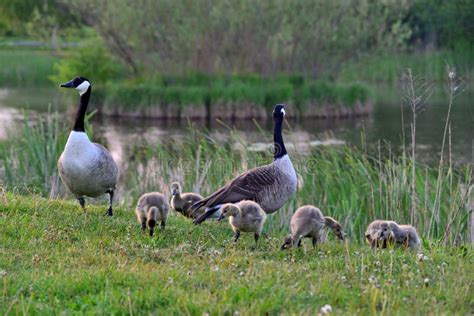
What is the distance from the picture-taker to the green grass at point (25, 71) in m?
47.5

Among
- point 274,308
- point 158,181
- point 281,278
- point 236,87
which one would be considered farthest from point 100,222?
point 236,87

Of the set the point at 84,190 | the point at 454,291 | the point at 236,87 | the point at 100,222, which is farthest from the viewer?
the point at 236,87

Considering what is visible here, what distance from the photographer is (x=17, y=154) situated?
15.1 metres

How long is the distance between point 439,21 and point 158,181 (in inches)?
1452

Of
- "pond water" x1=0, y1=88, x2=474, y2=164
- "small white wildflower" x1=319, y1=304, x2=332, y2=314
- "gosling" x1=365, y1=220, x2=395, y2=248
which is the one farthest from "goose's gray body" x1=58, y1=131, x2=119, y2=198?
"pond water" x1=0, y1=88, x2=474, y2=164

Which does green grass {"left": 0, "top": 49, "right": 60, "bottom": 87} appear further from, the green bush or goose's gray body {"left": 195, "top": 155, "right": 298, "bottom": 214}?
goose's gray body {"left": 195, "top": 155, "right": 298, "bottom": 214}

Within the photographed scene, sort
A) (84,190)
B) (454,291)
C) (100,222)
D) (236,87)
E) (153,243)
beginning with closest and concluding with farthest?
1. (454,291)
2. (153,243)
3. (100,222)
4. (84,190)
5. (236,87)

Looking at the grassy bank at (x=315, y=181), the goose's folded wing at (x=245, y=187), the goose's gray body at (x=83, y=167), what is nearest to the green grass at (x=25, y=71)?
the grassy bank at (x=315, y=181)

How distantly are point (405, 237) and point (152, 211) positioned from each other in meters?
2.84

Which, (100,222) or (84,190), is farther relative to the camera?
(84,190)

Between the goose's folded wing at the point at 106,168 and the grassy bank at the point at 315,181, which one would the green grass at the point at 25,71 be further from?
the goose's folded wing at the point at 106,168

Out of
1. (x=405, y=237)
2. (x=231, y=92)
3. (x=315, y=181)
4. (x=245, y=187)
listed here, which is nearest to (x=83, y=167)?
(x=245, y=187)

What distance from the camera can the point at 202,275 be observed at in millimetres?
6531

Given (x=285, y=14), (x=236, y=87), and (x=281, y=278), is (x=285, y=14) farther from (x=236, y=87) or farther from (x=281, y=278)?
(x=281, y=278)
